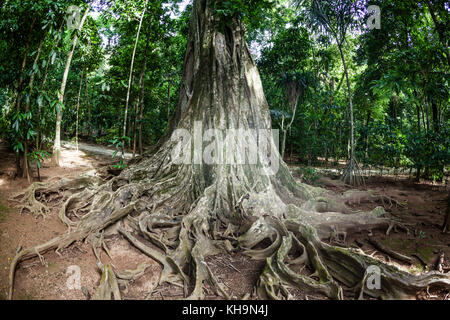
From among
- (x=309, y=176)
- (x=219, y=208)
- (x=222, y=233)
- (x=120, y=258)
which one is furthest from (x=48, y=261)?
(x=309, y=176)

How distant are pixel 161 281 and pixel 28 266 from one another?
1.41 m

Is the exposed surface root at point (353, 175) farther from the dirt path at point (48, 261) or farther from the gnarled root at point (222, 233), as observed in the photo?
the dirt path at point (48, 261)

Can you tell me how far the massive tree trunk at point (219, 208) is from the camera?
267cm

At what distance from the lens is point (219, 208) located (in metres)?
4.05

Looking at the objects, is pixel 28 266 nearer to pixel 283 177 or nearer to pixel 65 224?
pixel 65 224

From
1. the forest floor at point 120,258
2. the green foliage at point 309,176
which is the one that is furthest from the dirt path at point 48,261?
the green foliage at point 309,176

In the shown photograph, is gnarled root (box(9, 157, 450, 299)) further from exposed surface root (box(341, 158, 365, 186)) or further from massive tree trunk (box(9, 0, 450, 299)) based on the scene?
exposed surface root (box(341, 158, 365, 186))

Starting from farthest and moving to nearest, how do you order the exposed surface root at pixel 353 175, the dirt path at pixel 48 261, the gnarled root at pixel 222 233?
the exposed surface root at pixel 353 175 → the gnarled root at pixel 222 233 → the dirt path at pixel 48 261

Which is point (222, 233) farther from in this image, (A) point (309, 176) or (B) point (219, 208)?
(A) point (309, 176)

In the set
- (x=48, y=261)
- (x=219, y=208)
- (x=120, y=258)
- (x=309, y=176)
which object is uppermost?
(x=309, y=176)

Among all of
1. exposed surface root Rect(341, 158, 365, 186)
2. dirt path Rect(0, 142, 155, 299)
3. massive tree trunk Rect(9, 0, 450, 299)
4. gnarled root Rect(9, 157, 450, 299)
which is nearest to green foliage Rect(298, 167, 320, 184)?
exposed surface root Rect(341, 158, 365, 186)

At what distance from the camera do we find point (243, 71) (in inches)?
210

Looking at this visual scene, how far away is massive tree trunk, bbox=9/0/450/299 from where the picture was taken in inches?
105
